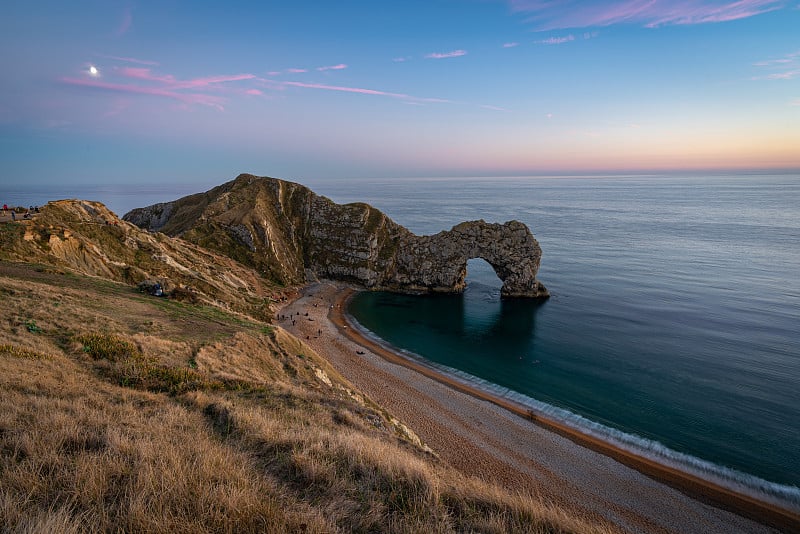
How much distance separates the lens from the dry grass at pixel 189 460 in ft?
18.2

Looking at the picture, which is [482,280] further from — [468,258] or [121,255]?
[121,255]

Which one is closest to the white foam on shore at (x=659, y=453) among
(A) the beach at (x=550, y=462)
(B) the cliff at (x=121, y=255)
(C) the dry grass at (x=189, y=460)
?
(A) the beach at (x=550, y=462)

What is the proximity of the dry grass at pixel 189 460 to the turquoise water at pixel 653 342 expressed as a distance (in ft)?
96.1

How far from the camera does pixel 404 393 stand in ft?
120

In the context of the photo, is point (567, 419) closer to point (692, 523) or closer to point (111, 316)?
point (692, 523)

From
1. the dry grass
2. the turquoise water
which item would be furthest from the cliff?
the turquoise water

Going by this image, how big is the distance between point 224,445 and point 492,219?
15306cm

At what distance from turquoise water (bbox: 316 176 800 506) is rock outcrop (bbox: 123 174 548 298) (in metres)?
6.20

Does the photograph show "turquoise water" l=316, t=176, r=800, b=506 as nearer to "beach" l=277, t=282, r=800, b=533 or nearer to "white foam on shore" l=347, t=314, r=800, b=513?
"white foam on shore" l=347, t=314, r=800, b=513

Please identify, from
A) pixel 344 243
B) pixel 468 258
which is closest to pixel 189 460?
pixel 468 258

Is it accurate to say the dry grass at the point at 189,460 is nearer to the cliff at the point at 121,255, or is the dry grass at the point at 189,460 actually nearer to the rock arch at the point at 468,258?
the cliff at the point at 121,255

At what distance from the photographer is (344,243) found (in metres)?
80.4

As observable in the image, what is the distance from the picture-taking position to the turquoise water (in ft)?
103

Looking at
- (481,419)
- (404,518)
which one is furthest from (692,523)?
(404,518)
